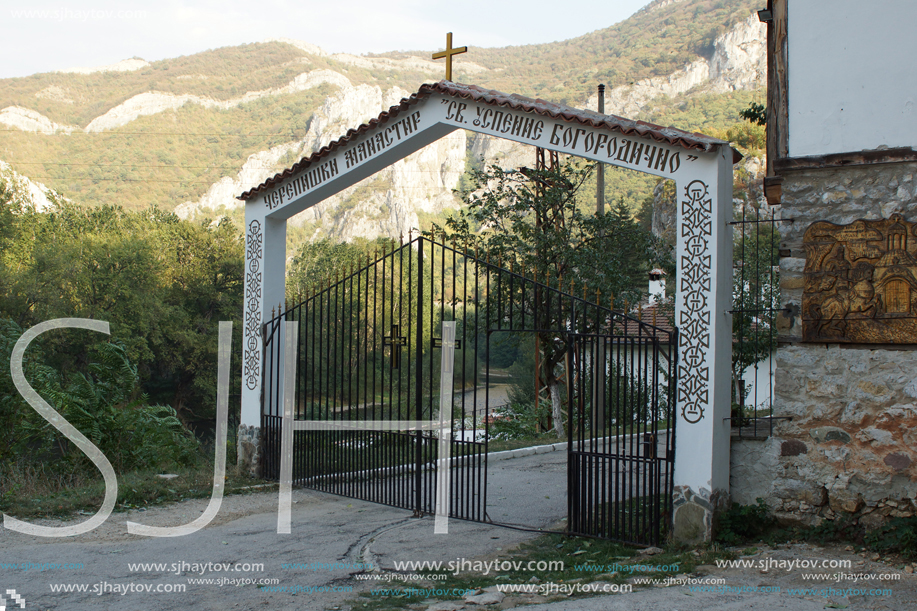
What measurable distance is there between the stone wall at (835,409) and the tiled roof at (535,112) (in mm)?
919

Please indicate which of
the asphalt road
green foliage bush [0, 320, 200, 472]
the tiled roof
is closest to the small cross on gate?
the asphalt road

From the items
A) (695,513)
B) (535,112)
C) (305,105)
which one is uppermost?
(305,105)

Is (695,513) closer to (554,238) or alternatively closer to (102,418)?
(102,418)

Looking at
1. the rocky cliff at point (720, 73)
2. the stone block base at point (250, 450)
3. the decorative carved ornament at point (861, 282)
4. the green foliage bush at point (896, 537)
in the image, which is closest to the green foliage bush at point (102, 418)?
the stone block base at point (250, 450)

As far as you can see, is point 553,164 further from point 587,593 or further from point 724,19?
point 724,19

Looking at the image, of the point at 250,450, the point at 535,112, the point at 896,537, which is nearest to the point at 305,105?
the point at 250,450

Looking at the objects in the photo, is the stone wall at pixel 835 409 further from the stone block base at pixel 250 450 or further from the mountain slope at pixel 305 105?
the mountain slope at pixel 305 105

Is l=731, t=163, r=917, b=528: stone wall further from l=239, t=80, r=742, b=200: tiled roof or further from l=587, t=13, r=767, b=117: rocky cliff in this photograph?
l=587, t=13, r=767, b=117: rocky cliff

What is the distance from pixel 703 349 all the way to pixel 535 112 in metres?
2.88

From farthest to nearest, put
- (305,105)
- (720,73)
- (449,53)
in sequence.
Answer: (305,105) → (720,73) → (449,53)

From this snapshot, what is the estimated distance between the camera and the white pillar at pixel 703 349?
581 centimetres

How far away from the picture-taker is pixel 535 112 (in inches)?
275

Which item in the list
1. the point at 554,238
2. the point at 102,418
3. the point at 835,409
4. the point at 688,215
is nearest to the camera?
the point at 835,409

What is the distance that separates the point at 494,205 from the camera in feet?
49.5
